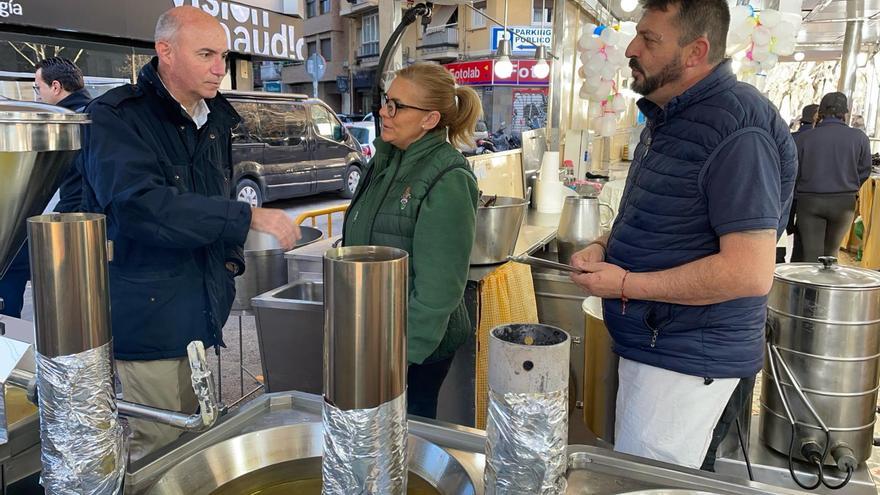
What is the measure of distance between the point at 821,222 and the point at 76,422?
18.4ft

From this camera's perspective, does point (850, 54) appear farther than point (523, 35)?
No

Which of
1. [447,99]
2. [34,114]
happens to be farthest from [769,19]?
[34,114]

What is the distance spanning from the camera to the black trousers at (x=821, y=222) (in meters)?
5.05

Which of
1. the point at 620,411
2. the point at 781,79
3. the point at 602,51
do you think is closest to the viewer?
the point at 620,411

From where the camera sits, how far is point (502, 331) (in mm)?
766

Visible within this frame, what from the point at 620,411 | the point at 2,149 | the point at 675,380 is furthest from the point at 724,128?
the point at 2,149

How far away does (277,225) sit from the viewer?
151cm

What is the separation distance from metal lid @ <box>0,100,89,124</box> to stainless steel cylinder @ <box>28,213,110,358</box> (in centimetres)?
17

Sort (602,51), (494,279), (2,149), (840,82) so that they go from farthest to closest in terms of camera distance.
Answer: (840,82)
(602,51)
(494,279)
(2,149)

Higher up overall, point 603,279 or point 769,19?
point 769,19

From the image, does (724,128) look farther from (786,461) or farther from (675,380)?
(786,461)

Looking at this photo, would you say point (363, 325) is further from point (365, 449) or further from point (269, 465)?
point (269, 465)

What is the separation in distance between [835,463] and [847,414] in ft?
0.64

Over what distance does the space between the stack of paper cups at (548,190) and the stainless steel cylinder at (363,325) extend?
12.3 ft
